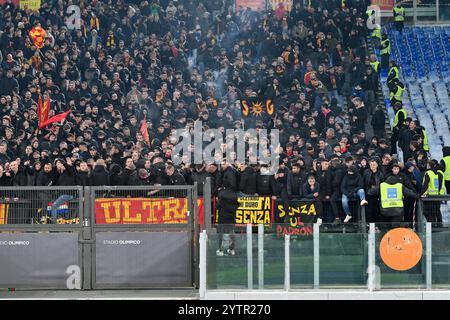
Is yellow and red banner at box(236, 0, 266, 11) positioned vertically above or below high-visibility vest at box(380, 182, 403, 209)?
above

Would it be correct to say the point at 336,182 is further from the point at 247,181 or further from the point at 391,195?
the point at 247,181

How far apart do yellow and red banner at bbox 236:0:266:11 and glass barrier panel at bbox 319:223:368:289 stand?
18949 mm

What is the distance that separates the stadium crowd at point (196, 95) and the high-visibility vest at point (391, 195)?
16cm

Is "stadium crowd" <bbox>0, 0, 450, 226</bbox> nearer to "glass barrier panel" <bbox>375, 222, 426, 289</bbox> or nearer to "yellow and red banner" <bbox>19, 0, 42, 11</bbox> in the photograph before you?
"yellow and red banner" <bbox>19, 0, 42, 11</bbox>

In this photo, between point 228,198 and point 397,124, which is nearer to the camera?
point 228,198

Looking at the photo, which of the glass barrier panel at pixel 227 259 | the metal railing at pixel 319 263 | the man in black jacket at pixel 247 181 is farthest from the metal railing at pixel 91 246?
the man in black jacket at pixel 247 181

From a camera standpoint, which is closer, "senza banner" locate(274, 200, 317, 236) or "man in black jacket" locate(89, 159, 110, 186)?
"senza banner" locate(274, 200, 317, 236)

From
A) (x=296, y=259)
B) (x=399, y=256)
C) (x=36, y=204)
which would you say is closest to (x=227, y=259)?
(x=296, y=259)

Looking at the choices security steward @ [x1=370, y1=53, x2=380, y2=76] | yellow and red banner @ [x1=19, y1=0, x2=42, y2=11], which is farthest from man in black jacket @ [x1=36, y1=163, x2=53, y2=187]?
yellow and red banner @ [x1=19, y1=0, x2=42, y2=11]

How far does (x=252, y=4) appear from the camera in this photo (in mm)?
38531

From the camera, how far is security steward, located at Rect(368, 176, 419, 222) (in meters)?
22.7

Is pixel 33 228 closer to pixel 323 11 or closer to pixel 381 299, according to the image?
pixel 381 299

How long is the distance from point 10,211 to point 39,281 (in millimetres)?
1239

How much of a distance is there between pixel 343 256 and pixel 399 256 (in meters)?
0.90
